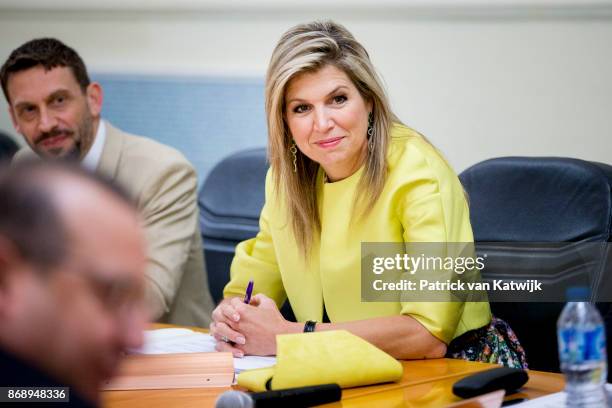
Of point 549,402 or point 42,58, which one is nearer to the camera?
point 549,402

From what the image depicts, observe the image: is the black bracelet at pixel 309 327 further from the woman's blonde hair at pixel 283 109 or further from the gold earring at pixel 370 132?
the gold earring at pixel 370 132

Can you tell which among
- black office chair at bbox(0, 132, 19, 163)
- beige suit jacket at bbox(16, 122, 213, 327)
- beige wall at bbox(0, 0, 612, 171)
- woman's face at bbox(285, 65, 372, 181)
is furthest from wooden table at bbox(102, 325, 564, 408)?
black office chair at bbox(0, 132, 19, 163)

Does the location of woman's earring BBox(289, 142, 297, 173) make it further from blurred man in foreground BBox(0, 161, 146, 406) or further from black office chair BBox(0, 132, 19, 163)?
black office chair BBox(0, 132, 19, 163)

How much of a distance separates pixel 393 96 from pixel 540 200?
3.69 feet

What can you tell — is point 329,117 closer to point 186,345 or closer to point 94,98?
point 186,345

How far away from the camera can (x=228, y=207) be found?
3.29 m

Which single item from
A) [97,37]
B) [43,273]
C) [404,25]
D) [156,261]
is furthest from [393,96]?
[43,273]

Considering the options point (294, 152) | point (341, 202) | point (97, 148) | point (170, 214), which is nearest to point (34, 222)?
point (341, 202)

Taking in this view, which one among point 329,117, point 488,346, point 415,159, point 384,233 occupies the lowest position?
point 488,346

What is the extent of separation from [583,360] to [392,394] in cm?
35

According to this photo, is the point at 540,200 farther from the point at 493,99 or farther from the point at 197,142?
the point at 197,142

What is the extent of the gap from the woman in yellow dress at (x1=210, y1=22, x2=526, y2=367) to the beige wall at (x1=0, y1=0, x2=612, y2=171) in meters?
0.93

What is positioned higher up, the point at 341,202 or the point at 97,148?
the point at 97,148

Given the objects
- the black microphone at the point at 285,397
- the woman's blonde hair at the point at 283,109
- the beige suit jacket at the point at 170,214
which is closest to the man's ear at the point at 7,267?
the black microphone at the point at 285,397
